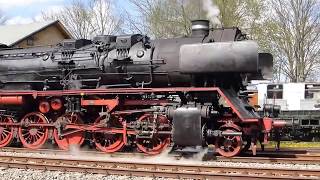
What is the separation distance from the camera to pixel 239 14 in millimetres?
30578

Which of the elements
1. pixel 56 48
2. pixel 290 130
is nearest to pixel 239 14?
pixel 290 130

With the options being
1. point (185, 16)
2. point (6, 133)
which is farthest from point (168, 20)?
point (6, 133)

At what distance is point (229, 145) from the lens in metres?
11.6

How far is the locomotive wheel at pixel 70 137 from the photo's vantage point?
43.1ft

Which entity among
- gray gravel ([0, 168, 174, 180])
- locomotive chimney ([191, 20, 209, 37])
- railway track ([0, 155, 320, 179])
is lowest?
gray gravel ([0, 168, 174, 180])

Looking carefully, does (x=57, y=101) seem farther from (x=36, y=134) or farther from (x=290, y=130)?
(x=290, y=130)

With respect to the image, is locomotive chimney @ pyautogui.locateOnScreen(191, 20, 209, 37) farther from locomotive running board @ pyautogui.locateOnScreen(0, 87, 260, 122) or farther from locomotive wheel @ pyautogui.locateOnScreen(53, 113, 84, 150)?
locomotive wheel @ pyautogui.locateOnScreen(53, 113, 84, 150)

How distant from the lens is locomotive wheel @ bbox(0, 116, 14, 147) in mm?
14156

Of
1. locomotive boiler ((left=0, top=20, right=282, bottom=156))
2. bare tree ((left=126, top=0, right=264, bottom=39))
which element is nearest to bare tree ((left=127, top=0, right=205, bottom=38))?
bare tree ((left=126, top=0, right=264, bottom=39))

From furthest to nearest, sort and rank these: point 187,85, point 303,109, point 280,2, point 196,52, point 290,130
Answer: point 280,2
point 303,109
point 290,130
point 187,85
point 196,52

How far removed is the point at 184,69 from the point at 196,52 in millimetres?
515

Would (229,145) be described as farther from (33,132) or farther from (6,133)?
(6,133)

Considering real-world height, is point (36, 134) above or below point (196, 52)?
below

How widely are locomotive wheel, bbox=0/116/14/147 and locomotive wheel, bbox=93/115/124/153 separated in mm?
2919
